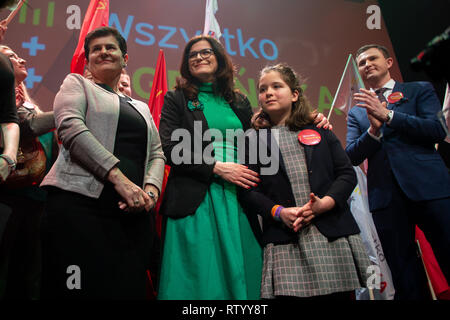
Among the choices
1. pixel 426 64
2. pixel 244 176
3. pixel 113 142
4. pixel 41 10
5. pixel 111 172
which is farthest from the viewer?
pixel 41 10

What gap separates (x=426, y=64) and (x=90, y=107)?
56.9 inches

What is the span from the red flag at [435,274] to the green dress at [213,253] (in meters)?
1.80

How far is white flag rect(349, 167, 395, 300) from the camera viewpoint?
9.20ft

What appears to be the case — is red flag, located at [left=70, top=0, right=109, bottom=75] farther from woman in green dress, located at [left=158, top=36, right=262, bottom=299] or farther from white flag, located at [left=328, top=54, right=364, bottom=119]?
white flag, located at [left=328, top=54, right=364, bottom=119]

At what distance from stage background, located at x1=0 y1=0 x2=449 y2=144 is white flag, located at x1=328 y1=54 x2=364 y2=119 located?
822mm

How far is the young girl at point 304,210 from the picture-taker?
179cm

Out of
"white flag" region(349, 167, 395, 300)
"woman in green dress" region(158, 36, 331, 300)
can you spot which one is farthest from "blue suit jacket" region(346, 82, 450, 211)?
"woman in green dress" region(158, 36, 331, 300)

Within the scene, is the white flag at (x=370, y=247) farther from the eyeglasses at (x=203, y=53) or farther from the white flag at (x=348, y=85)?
the eyeglasses at (x=203, y=53)

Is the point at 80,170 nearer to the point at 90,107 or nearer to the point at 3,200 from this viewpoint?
the point at 90,107

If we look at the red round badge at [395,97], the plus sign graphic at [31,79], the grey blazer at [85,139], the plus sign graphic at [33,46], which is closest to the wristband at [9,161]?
the grey blazer at [85,139]

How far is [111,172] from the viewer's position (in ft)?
5.67

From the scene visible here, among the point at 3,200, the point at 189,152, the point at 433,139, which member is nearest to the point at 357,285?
the point at 189,152

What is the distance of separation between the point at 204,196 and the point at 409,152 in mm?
1416

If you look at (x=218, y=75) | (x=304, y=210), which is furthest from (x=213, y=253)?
(x=218, y=75)
